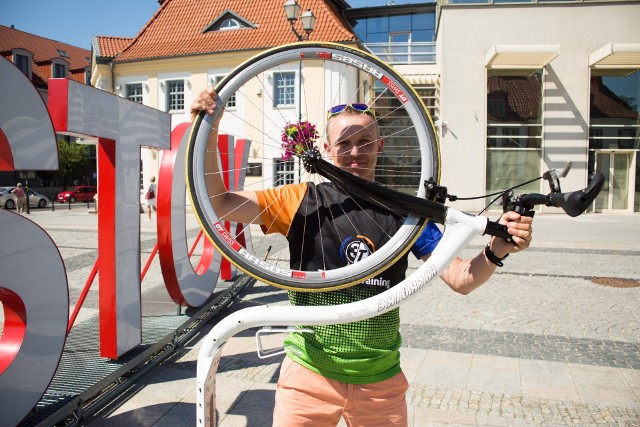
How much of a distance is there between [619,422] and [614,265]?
7.63m

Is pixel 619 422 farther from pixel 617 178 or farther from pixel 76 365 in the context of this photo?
pixel 617 178

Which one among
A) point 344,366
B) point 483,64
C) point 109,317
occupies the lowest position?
point 109,317

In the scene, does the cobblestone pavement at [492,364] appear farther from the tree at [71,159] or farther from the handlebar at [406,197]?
the tree at [71,159]

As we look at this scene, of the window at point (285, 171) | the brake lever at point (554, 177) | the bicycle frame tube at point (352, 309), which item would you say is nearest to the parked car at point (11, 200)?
the window at point (285, 171)

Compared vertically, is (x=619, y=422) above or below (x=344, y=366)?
below

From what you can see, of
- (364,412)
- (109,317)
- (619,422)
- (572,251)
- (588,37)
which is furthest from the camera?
(588,37)

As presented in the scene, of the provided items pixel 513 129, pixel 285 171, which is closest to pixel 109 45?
pixel 513 129

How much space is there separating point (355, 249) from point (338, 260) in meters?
0.09

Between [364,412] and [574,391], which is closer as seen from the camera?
[364,412]

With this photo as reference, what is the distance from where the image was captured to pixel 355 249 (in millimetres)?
2209

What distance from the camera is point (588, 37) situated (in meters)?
22.3

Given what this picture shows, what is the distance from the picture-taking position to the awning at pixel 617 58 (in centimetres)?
2025

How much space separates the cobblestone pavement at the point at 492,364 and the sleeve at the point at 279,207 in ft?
7.07

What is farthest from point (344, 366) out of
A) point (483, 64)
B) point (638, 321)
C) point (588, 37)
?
point (588, 37)
